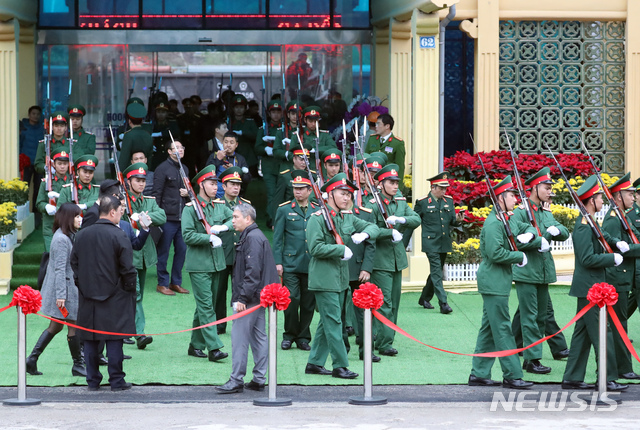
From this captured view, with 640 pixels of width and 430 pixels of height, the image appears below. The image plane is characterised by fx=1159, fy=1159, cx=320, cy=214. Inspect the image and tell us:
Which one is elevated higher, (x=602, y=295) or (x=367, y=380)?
(x=602, y=295)

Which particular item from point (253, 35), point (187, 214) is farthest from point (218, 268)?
point (253, 35)

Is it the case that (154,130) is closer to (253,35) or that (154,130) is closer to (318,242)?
(253,35)

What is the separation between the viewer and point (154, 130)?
17.8m

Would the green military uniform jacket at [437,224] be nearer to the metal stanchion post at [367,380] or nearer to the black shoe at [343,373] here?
the black shoe at [343,373]

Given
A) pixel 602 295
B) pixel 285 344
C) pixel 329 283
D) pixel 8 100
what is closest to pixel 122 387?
pixel 329 283

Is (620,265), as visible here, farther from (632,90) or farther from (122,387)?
(632,90)

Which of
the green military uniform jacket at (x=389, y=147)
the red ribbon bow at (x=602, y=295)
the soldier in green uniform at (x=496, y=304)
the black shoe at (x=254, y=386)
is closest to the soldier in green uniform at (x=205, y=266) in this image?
the black shoe at (x=254, y=386)

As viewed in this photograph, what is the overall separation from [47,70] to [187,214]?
28.3ft

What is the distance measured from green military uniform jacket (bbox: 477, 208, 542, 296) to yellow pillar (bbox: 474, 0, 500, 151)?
7.68m

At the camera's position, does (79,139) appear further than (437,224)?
Yes

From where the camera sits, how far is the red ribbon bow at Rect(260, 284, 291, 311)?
9.18 metres

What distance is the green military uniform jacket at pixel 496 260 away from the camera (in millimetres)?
9641

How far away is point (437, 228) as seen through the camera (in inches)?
502

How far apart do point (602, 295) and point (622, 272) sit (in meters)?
1.18
